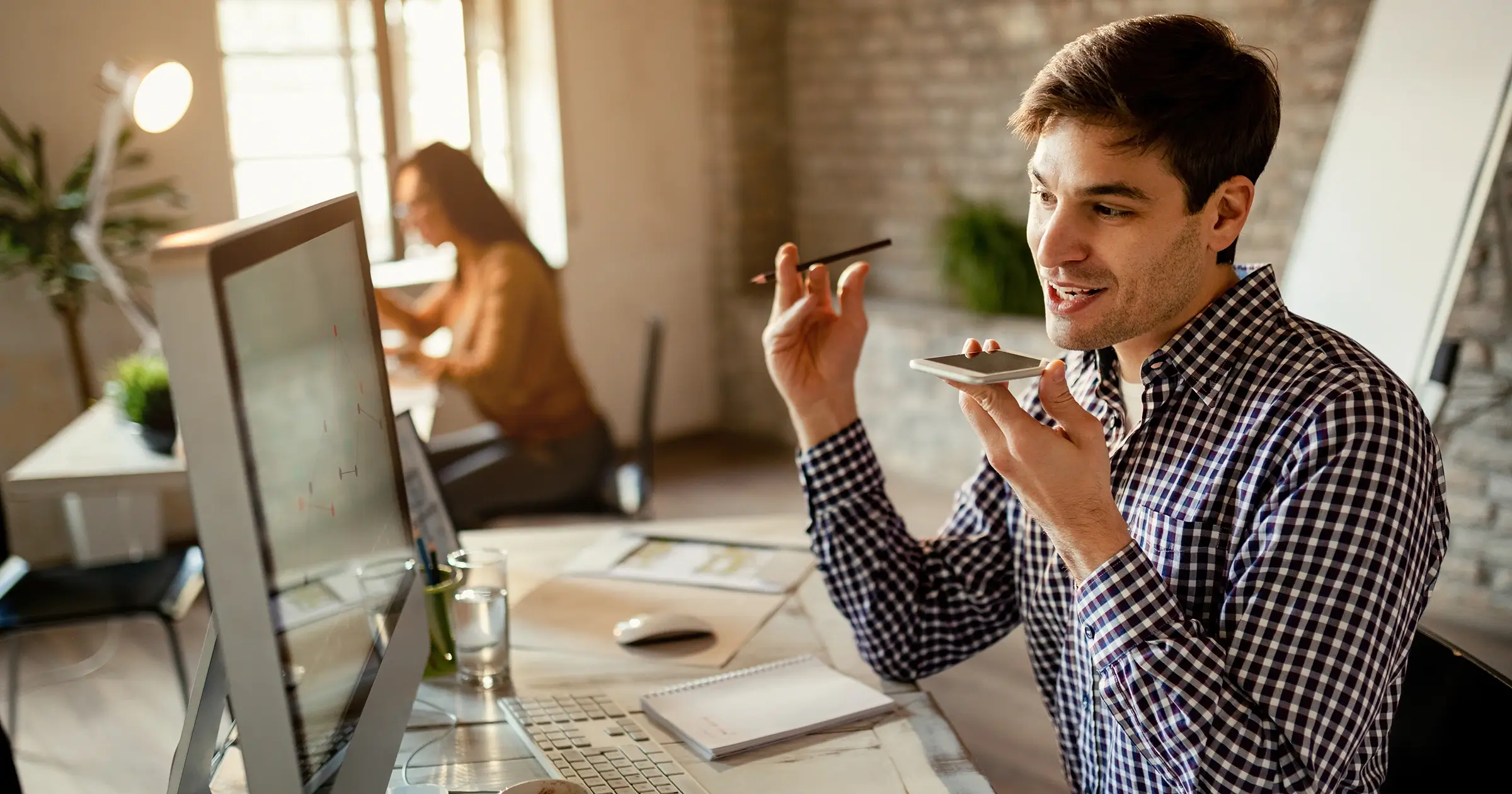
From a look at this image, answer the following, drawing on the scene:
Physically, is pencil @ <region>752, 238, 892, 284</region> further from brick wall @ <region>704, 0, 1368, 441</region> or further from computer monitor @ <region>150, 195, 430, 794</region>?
brick wall @ <region>704, 0, 1368, 441</region>

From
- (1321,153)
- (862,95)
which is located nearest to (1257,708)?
(1321,153)

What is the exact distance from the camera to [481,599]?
54.9 inches

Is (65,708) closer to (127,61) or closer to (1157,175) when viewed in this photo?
(127,61)

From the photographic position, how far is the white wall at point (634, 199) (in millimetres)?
4938

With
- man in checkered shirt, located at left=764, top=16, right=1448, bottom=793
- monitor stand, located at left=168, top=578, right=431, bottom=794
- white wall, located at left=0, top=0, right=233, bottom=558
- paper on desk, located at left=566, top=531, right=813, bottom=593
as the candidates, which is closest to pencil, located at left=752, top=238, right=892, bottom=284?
man in checkered shirt, located at left=764, top=16, right=1448, bottom=793

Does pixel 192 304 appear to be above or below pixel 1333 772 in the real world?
above

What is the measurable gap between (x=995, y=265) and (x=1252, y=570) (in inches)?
140

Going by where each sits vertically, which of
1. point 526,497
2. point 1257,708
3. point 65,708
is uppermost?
point 1257,708

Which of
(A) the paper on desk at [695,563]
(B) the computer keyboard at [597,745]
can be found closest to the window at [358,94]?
(A) the paper on desk at [695,563]

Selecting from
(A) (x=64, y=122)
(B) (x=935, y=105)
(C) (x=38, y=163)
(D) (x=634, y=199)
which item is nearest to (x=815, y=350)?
(C) (x=38, y=163)

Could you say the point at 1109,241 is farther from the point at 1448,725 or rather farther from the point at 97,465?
the point at 97,465

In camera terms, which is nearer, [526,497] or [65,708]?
[65,708]

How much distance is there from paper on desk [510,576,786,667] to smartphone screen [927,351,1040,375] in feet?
1.84

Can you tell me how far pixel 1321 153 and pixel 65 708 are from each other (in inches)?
150
